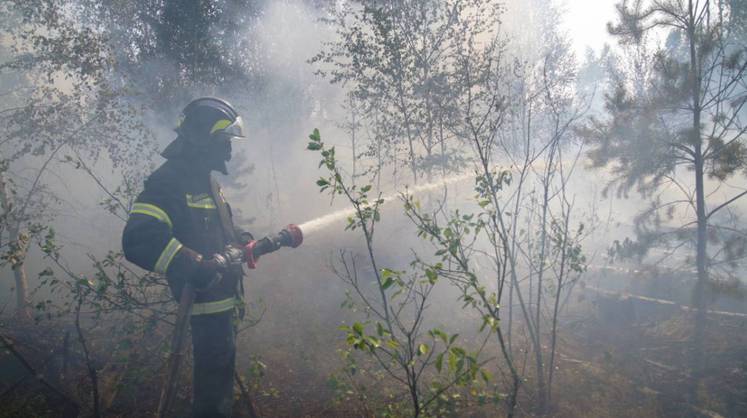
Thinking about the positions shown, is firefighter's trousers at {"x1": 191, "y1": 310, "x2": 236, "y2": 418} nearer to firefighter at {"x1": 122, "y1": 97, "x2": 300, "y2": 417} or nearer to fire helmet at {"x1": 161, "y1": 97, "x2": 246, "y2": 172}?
firefighter at {"x1": 122, "y1": 97, "x2": 300, "y2": 417}

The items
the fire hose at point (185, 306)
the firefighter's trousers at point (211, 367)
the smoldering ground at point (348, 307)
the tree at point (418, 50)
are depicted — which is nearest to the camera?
the fire hose at point (185, 306)

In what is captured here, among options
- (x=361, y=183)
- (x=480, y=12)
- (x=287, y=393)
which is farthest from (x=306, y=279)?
(x=361, y=183)

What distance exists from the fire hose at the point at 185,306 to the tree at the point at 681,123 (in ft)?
19.2

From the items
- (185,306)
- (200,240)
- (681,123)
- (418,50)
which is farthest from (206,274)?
(418,50)

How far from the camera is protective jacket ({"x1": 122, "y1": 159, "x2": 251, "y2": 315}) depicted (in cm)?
293

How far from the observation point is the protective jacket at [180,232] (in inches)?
115

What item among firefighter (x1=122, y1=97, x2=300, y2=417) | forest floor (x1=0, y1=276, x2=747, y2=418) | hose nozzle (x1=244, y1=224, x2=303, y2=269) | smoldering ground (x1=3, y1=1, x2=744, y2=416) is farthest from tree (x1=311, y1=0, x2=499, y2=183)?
firefighter (x1=122, y1=97, x2=300, y2=417)

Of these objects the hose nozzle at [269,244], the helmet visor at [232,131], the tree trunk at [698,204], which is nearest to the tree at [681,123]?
the tree trunk at [698,204]

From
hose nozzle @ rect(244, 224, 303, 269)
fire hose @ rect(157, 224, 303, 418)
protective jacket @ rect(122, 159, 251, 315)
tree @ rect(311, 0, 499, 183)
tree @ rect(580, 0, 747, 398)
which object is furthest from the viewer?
tree @ rect(311, 0, 499, 183)

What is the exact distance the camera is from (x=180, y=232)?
334 centimetres

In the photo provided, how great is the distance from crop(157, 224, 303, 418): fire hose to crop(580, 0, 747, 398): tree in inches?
230

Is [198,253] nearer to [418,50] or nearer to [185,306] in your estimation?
[185,306]

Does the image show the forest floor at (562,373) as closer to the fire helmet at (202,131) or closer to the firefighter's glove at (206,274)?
the firefighter's glove at (206,274)

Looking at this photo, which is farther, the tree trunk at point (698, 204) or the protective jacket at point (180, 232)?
the tree trunk at point (698, 204)
